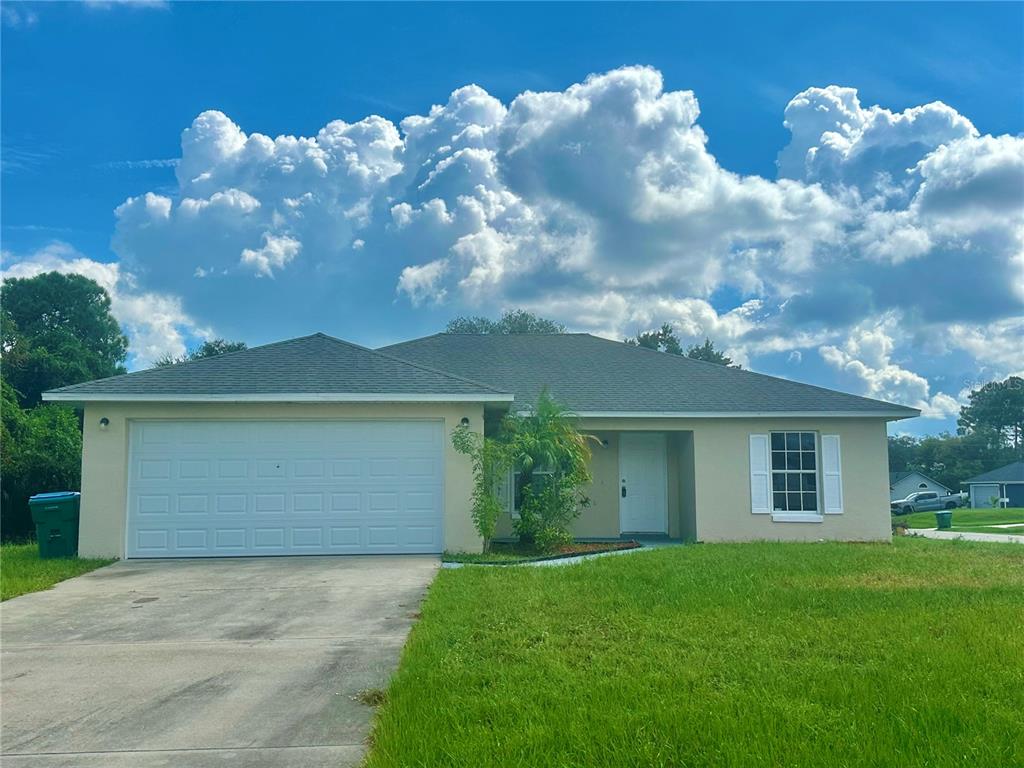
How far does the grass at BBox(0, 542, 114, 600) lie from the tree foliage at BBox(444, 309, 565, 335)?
30693 millimetres

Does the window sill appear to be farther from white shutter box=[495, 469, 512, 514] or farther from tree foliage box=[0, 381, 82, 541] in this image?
tree foliage box=[0, 381, 82, 541]

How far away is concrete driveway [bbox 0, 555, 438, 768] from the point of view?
4738mm

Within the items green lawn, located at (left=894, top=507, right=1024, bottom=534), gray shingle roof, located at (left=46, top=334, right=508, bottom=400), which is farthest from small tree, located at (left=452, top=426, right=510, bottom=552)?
green lawn, located at (left=894, top=507, right=1024, bottom=534)

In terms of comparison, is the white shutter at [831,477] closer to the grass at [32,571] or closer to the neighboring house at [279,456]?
the neighboring house at [279,456]

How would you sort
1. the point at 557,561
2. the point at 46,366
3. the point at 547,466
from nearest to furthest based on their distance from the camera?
the point at 557,561 → the point at 547,466 → the point at 46,366

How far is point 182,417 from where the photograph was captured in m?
13.2

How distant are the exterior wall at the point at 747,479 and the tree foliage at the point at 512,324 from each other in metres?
27.6

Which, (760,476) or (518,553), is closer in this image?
(518,553)

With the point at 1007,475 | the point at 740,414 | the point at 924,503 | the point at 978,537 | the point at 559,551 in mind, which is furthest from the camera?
Result: the point at 1007,475

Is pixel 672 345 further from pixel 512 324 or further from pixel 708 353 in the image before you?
pixel 512 324

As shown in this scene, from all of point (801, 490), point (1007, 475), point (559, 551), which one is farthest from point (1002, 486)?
point (559, 551)

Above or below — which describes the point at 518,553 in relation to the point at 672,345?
below

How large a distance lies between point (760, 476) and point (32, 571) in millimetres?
12545

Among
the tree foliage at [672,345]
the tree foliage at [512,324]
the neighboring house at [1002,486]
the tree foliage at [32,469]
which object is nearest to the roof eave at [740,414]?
the tree foliage at [32,469]
